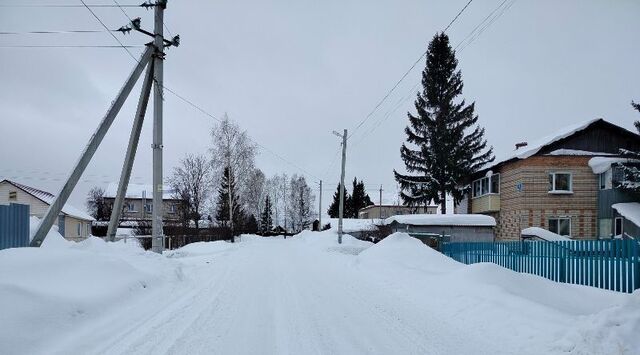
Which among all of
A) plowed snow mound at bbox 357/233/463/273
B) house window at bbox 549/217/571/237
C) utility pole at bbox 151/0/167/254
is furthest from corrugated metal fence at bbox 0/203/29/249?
house window at bbox 549/217/571/237

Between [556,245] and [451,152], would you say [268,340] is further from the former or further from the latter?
[451,152]

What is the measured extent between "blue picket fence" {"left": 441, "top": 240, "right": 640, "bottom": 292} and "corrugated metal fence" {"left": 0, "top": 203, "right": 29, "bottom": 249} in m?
14.6

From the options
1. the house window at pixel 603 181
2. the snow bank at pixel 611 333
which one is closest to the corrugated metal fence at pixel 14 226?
the snow bank at pixel 611 333

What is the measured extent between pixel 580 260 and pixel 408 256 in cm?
530

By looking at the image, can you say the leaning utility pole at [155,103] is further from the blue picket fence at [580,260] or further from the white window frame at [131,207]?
the white window frame at [131,207]

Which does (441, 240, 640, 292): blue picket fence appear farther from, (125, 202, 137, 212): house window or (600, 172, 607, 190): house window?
(125, 202, 137, 212): house window

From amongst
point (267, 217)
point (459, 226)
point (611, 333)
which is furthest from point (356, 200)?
point (611, 333)

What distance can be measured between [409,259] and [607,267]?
5.92 metres

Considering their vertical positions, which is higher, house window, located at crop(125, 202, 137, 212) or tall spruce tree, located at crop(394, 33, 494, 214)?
tall spruce tree, located at crop(394, 33, 494, 214)

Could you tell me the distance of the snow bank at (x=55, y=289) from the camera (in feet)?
18.4

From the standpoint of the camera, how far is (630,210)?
2345cm

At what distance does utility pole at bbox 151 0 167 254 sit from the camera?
15219 millimetres

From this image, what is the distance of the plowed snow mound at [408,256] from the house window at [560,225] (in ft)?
49.8

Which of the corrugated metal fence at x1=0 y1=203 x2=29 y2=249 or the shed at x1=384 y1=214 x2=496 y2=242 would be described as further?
the shed at x1=384 y1=214 x2=496 y2=242
